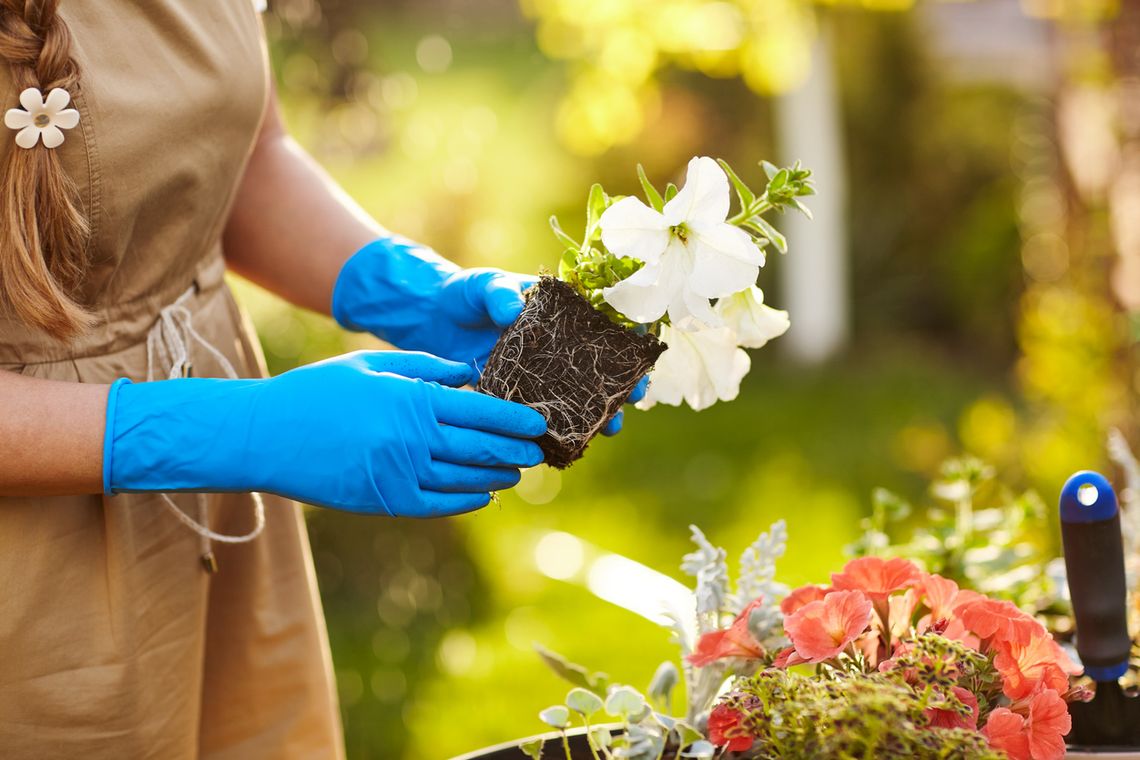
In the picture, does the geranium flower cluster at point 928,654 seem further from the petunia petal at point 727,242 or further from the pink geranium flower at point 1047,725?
the petunia petal at point 727,242

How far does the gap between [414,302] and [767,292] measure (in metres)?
4.67

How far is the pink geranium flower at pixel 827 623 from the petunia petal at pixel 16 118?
35.1 inches

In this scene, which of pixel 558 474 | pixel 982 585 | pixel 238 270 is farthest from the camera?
pixel 558 474

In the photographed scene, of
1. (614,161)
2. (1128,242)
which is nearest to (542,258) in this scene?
(614,161)

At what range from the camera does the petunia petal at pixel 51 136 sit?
1.12 metres

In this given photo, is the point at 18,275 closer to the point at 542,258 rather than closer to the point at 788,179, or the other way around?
the point at 788,179

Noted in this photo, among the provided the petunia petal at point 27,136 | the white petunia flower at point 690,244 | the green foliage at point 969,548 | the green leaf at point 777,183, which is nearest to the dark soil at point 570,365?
the white petunia flower at point 690,244

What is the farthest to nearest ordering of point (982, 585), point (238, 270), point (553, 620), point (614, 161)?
point (614, 161)
point (553, 620)
point (238, 270)
point (982, 585)

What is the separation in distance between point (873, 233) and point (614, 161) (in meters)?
1.57

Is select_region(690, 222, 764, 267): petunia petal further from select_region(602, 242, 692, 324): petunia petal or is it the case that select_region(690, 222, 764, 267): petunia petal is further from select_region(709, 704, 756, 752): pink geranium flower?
select_region(709, 704, 756, 752): pink geranium flower

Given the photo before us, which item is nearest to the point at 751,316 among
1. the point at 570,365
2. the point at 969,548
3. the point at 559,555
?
the point at 570,365

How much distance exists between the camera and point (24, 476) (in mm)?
1121

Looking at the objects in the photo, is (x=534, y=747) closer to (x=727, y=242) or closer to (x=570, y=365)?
(x=570, y=365)

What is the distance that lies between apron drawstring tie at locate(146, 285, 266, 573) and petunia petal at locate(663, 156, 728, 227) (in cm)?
66
